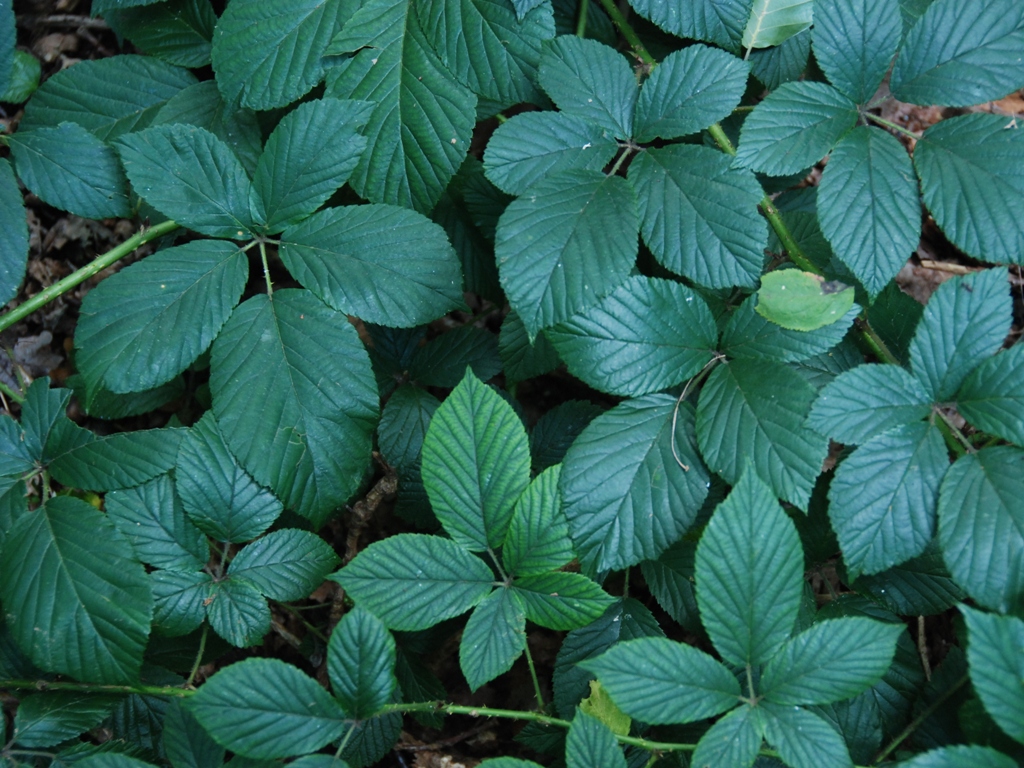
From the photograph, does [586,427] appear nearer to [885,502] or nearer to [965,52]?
[885,502]

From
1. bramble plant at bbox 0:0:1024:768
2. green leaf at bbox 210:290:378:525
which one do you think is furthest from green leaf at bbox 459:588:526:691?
green leaf at bbox 210:290:378:525

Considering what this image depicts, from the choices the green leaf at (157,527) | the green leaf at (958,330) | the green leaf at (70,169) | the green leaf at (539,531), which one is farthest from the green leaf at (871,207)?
the green leaf at (70,169)

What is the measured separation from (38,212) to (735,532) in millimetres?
2362

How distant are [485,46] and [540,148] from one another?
0.99 feet

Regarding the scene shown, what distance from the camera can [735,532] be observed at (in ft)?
4.17

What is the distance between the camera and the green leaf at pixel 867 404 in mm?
1327

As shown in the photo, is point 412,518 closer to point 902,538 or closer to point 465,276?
point 465,276

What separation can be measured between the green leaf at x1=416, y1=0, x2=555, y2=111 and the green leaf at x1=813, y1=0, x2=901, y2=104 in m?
0.56

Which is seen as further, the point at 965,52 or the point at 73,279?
the point at 73,279

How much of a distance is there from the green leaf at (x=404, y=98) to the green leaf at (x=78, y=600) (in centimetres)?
97

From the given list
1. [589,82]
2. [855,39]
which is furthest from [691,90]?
[855,39]

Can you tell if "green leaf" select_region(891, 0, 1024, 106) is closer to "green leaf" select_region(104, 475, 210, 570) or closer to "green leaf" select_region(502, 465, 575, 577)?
"green leaf" select_region(502, 465, 575, 577)

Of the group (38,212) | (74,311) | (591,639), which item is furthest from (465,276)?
(38,212)

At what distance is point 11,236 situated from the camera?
5.29 feet
